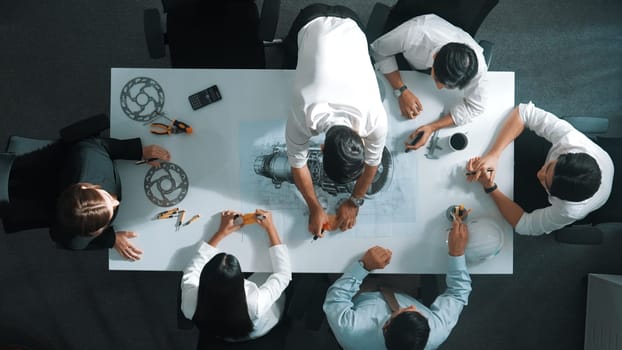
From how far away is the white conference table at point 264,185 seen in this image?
1.91 meters

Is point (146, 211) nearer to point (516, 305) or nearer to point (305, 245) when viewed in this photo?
point (305, 245)

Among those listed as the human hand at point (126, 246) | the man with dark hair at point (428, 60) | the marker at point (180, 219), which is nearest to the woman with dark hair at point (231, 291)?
the marker at point (180, 219)

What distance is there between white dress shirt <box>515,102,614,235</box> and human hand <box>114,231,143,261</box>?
1535mm

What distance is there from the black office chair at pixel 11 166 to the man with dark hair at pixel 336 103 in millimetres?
813

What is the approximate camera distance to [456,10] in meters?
1.96

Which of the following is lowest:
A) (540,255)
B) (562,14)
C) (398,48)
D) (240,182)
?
(540,255)

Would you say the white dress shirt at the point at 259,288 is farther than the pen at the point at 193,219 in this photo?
No

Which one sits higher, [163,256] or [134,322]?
[163,256]

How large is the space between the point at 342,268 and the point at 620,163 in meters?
1.25

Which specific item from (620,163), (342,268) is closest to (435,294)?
(342,268)

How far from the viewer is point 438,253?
1.91m

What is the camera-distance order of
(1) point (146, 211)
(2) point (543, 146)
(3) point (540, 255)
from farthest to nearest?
(3) point (540, 255)
(2) point (543, 146)
(1) point (146, 211)

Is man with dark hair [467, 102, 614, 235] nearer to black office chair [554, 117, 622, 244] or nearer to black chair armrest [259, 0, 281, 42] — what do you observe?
black office chair [554, 117, 622, 244]

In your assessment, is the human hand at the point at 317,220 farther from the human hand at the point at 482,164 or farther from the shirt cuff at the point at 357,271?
the human hand at the point at 482,164
